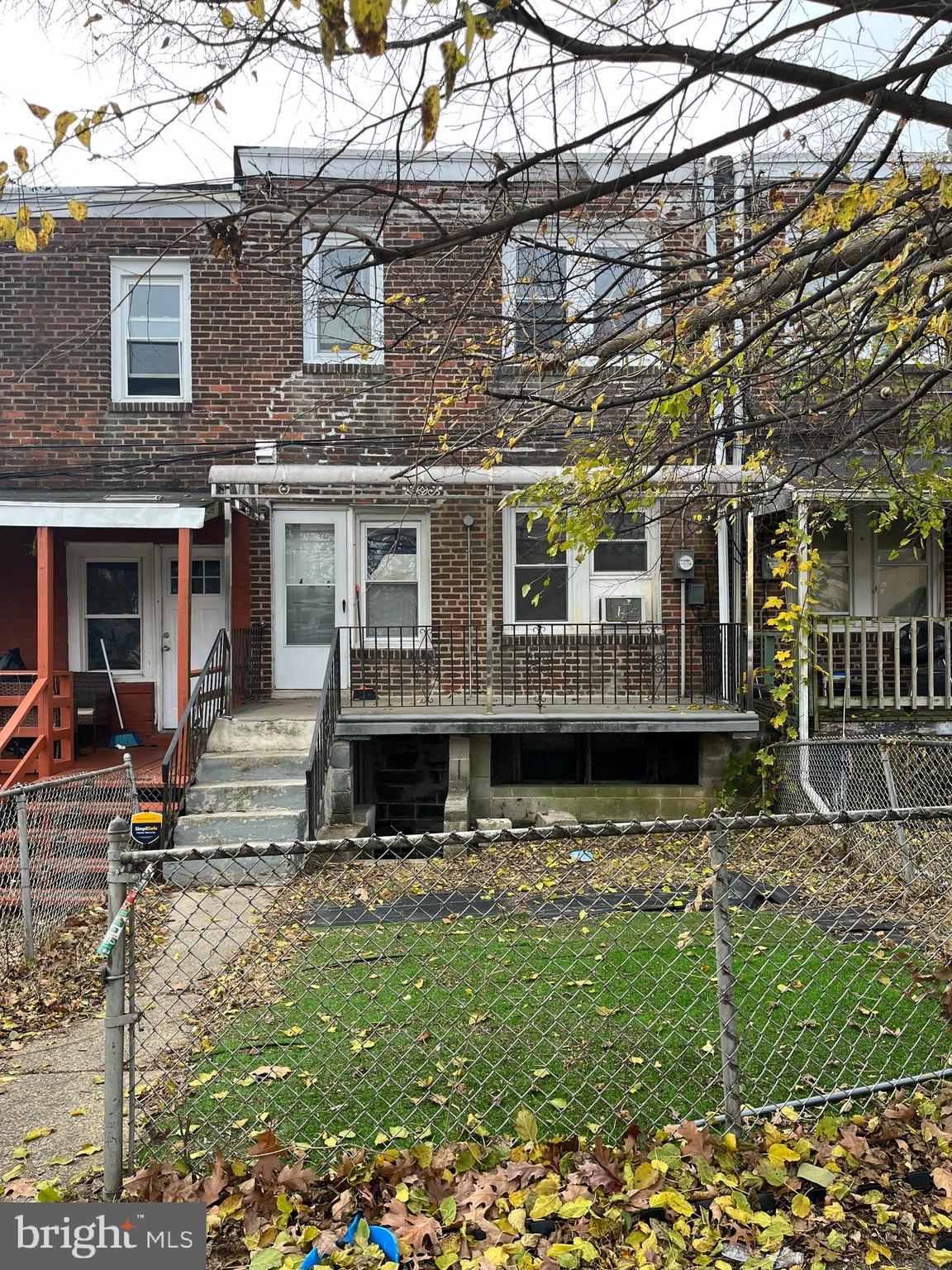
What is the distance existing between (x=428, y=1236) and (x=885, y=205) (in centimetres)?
474

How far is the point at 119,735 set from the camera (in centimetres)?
1148

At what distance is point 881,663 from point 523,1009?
24.0 ft

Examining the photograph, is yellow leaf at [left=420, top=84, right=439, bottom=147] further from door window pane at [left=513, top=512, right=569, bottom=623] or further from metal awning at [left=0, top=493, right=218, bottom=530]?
door window pane at [left=513, top=512, right=569, bottom=623]

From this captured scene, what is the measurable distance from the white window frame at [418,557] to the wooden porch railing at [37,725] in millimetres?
3630

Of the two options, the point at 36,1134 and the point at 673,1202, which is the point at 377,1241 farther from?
the point at 36,1134

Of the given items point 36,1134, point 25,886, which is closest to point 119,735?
point 25,886

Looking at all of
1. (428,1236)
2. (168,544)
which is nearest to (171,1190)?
(428,1236)

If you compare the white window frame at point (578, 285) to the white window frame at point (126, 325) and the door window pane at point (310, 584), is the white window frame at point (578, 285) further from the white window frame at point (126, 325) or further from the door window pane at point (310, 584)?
the white window frame at point (126, 325)

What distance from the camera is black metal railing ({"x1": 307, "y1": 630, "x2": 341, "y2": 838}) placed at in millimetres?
8922

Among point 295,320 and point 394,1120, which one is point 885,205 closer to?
point 394,1120

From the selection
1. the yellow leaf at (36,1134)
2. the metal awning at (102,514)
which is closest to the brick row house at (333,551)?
the metal awning at (102,514)

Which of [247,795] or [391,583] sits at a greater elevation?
[391,583]

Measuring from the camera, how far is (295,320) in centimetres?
1159

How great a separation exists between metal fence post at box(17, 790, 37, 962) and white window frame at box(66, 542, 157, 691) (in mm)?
6363
